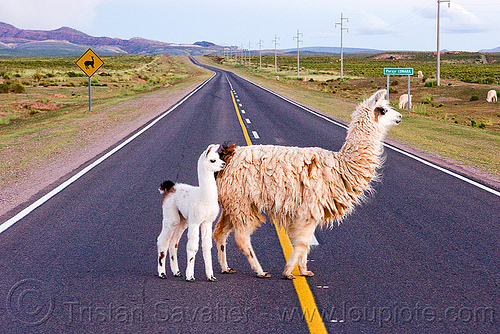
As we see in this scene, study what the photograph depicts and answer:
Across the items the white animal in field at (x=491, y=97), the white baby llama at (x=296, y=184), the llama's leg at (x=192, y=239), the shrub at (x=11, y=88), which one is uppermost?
the shrub at (x=11, y=88)

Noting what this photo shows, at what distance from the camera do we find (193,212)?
192 inches

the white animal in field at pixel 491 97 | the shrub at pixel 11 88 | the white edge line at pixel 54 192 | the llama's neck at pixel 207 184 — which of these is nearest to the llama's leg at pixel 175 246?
the llama's neck at pixel 207 184

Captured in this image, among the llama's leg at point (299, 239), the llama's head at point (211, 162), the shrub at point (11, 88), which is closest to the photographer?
the llama's head at point (211, 162)

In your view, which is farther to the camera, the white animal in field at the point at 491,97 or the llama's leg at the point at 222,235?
the white animal in field at the point at 491,97

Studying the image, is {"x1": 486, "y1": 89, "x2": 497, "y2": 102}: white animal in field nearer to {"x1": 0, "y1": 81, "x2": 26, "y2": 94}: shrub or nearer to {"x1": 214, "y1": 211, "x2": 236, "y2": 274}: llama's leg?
{"x1": 0, "y1": 81, "x2": 26, "y2": 94}: shrub

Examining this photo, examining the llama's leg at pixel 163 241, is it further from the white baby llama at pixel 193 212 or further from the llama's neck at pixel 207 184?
the llama's neck at pixel 207 184

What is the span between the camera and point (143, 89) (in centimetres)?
4909

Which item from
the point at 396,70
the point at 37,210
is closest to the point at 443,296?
the point at 37,210

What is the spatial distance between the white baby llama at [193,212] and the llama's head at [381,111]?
70.8 inches

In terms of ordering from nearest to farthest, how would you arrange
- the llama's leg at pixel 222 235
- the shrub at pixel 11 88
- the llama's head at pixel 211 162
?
the llama's head at pixel 211 162 → the llama's leg at pixel 222 235 → the shrub at pixel 11 88

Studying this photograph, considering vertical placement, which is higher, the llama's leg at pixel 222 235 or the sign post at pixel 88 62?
the sign post at pixel 88 62

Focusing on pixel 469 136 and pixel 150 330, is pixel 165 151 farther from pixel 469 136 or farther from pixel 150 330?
pixel 469 136

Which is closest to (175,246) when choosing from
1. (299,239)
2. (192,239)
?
(192,239)

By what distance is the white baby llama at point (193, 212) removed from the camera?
15.8 feet
